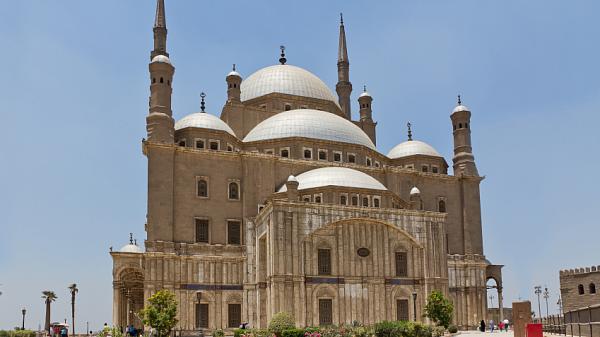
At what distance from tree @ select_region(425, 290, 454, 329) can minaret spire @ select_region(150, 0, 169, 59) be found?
2609cm

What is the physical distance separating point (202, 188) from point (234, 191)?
7.45 feet

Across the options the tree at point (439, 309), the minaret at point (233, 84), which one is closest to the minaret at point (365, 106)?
the minaret at point (233, 84)

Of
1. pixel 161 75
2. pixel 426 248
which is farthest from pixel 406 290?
pixel 161 75

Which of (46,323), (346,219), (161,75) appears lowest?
(46,323)

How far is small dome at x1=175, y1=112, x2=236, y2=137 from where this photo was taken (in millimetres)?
47938

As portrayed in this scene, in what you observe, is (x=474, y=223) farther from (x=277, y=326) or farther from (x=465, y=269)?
(x=277, y=326)

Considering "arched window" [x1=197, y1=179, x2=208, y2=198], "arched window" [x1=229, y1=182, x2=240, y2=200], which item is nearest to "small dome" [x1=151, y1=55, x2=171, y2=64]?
"arched window" [x1=197, y1=179, x2=208, y2=198]

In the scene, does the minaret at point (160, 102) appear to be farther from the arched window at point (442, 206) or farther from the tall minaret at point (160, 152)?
the arched window at point (442, 206)

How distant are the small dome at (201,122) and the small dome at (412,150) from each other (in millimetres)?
15222

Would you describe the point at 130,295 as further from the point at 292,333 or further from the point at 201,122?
the point at 292,333

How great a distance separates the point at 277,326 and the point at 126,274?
48.7 ft

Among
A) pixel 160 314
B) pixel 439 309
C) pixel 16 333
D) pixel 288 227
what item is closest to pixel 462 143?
pixel 439 309

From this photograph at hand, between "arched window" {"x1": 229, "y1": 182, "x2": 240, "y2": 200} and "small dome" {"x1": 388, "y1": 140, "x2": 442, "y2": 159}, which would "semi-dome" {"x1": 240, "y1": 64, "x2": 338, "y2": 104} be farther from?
"arched window" {"x1": 229, "y1": 182, "x2": 240, "y2": 200}

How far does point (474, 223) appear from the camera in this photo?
176 ft
